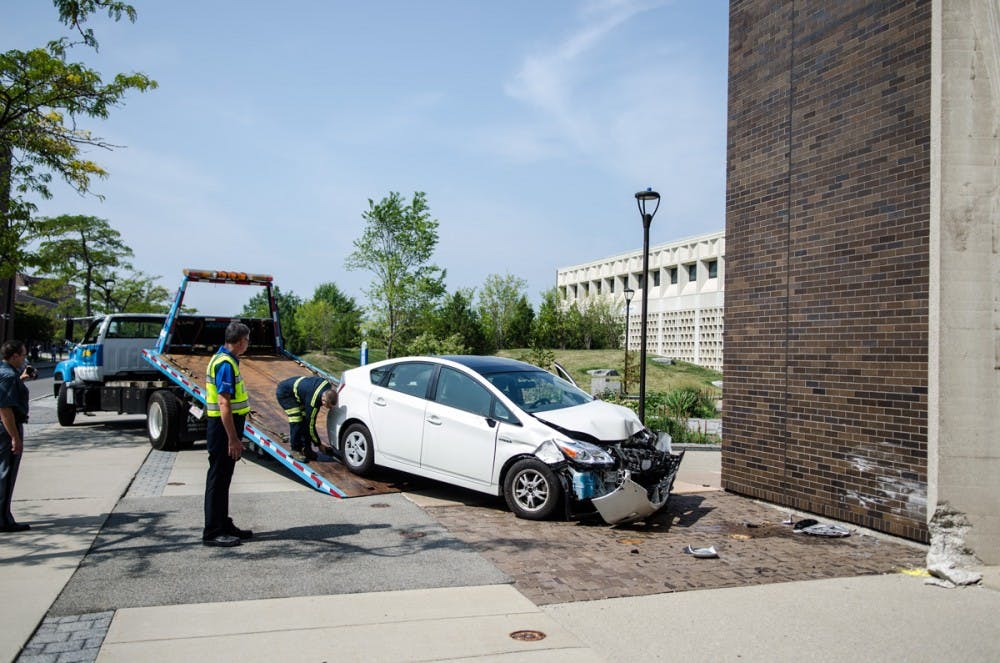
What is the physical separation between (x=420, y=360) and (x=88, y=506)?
3834 mm

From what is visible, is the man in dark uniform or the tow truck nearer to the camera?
the man in dark uniform

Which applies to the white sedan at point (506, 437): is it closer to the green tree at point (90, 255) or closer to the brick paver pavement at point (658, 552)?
the brick paver pavement at point (658, 552)

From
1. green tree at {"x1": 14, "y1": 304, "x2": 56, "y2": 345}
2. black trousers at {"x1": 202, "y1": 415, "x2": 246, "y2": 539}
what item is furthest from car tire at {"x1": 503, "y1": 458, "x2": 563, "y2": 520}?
green tree at {"x1": 14, "y1": 304, "x2": 56, "y2": 345}

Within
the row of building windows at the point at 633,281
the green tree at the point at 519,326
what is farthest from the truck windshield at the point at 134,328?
the green tree at the point at 519,326

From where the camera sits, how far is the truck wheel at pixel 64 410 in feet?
49.2

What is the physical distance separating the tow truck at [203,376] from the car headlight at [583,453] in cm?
264

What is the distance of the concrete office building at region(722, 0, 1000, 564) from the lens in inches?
245

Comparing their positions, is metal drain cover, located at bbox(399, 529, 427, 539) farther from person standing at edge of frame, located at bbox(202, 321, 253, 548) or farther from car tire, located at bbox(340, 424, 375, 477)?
car tire, located at bbox(340, 424, 375, 477)

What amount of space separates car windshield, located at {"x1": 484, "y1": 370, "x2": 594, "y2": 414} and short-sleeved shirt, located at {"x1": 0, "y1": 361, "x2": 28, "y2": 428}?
4.43 metres

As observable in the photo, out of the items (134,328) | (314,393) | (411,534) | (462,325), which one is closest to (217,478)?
(411,534)

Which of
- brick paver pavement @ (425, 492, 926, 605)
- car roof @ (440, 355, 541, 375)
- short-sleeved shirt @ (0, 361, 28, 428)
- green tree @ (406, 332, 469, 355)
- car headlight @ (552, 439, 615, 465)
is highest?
green tree @ (406, 332, 469, 355)

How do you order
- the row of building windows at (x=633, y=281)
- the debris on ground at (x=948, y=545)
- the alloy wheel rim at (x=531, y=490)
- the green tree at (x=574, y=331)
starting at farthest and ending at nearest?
the green tree at (x=574, y=331)
the row of building windows at (x=633, y=281)
the alloy wheel rim at (x=531, y=490)
the debris on ground at (x=948, y=545)

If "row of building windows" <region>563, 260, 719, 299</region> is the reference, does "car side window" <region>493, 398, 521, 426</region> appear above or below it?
below

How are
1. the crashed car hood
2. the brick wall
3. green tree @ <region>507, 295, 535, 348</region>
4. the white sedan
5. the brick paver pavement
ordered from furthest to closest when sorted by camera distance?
1. green tree @ <region>507, 295, 535, 348</region>
2. the crashed car hood
3. the white sedan
4. the brick wall
5. the brick paver pavement
